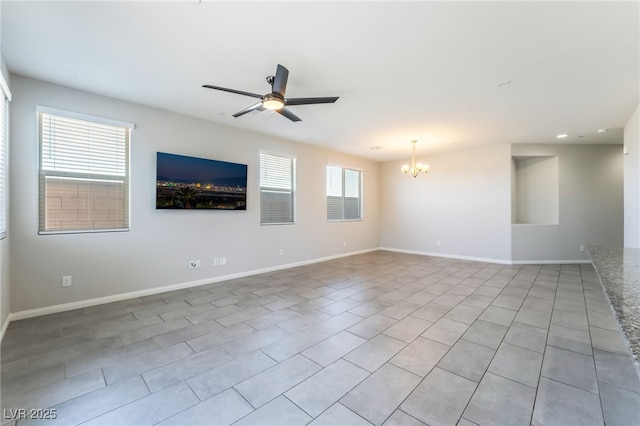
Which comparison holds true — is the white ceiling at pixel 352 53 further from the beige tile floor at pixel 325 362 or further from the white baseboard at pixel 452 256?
the white baseboard at pixel 452 256

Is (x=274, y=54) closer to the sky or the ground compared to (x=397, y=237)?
closer to the sky

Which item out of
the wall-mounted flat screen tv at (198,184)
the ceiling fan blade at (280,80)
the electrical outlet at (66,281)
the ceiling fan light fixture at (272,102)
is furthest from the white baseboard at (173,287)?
the ceiling fan blade at (280,80)

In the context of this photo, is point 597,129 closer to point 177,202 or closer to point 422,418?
point 422,418

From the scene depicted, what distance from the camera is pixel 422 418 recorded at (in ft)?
5.48

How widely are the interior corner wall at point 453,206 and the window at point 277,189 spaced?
3.01 m

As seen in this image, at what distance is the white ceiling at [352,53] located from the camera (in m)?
2.14

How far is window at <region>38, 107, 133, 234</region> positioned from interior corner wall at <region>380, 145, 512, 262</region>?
229 inches

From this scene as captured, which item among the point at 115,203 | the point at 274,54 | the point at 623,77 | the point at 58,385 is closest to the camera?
the point at 58,385

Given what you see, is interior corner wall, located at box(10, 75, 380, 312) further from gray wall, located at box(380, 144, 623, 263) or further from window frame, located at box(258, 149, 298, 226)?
gray wall, located at box(380, 144, 623, 263)

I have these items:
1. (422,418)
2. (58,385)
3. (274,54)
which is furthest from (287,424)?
(274,54)

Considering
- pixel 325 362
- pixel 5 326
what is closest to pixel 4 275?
pixel 5 326

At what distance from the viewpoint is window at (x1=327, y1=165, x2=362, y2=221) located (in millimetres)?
7141

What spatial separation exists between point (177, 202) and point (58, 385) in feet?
8.94

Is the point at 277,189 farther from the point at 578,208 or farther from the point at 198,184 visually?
the point at 578,208
